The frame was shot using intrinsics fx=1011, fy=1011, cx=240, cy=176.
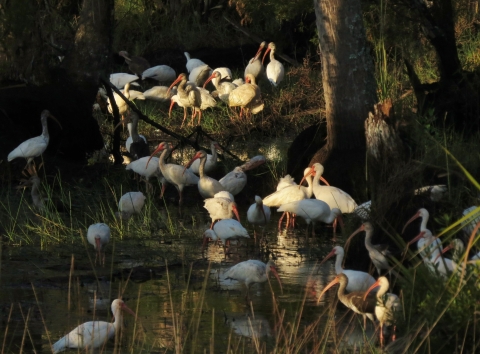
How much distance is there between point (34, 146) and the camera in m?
11.3

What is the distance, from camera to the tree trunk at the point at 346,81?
34.9ft

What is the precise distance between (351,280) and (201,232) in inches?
123

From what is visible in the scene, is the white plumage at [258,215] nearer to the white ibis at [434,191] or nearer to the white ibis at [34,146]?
the white ibis at [434,191]

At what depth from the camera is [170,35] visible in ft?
72.6

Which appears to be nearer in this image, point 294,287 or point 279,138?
point 294,287

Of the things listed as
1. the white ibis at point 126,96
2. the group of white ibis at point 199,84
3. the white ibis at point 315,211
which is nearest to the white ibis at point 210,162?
the white ibis at point 315,211

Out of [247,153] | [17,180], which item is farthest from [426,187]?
[247,153]

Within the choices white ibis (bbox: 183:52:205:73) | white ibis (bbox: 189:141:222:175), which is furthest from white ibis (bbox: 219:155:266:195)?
white ibis (bbox: 183:52:205:73)

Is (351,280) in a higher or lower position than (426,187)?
lower

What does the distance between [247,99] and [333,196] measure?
5.44 meters

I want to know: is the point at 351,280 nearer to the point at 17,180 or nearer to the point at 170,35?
the point at 17,180

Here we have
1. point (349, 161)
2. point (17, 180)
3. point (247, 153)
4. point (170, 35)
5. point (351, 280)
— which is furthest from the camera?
point (170, 35)

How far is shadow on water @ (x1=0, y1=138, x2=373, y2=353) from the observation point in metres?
6.14

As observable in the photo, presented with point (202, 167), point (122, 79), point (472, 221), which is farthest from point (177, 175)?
point (122, 79)
